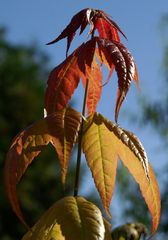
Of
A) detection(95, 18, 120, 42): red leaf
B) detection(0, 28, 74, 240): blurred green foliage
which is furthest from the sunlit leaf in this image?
detection(0, 28, 74, 240): blurred green foliage

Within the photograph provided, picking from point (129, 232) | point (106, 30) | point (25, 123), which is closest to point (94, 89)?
point (106, 30)

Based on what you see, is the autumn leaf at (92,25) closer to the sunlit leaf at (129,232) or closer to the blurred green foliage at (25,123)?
the sunlit leaf at (129,232)

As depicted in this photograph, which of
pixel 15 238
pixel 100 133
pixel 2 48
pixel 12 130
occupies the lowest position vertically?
pixel 15 238

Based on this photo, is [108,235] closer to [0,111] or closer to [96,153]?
[96,153]

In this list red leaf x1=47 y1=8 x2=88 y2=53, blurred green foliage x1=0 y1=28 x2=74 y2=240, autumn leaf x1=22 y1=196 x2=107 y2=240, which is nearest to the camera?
autumn leaf x1=22 y1=196 x2=107 y2=240

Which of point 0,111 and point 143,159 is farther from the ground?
point 0,111

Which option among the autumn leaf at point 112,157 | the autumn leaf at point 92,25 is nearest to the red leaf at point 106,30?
the autumn leaf at point 92,25

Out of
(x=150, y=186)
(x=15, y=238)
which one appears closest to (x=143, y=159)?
(x=150, y=186)

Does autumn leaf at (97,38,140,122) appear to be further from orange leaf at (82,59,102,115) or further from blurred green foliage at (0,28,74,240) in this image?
blurred green foliage at (0,28,74,240)
